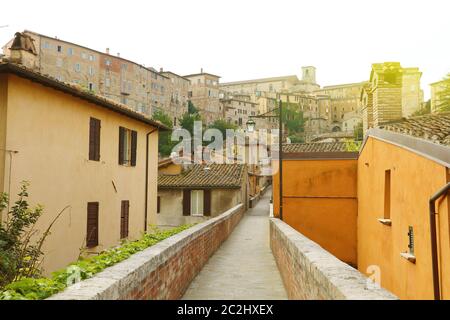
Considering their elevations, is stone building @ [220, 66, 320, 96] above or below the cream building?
above

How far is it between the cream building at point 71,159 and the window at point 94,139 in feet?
0.10

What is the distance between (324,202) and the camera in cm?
1541

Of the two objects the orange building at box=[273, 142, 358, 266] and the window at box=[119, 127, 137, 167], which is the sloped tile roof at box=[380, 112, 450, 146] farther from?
the window at box=[119, 127, 137, 167]

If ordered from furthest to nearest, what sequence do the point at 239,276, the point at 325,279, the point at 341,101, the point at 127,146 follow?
1. the point at 341,101
2. the point at 127,146
3. the point at 239,276
4. the point at 325,279

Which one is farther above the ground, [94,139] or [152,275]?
[94,139]

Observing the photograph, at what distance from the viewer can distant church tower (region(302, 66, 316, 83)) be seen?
406 ft

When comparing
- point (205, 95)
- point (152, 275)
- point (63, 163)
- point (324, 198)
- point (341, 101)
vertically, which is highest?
point (341, 101)

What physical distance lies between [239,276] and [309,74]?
4796 inches

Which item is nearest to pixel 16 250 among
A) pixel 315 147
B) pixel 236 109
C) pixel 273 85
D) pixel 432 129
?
pixel 432 129

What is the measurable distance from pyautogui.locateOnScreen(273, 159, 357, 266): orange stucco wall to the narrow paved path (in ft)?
9.26

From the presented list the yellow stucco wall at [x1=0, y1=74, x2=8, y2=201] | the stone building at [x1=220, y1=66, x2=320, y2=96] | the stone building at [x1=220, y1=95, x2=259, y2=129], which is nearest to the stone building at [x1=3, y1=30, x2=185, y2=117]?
the stone building at [x1=220, y1=95, x2=259, y2=129]

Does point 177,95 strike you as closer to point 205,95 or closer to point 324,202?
point 205,95
